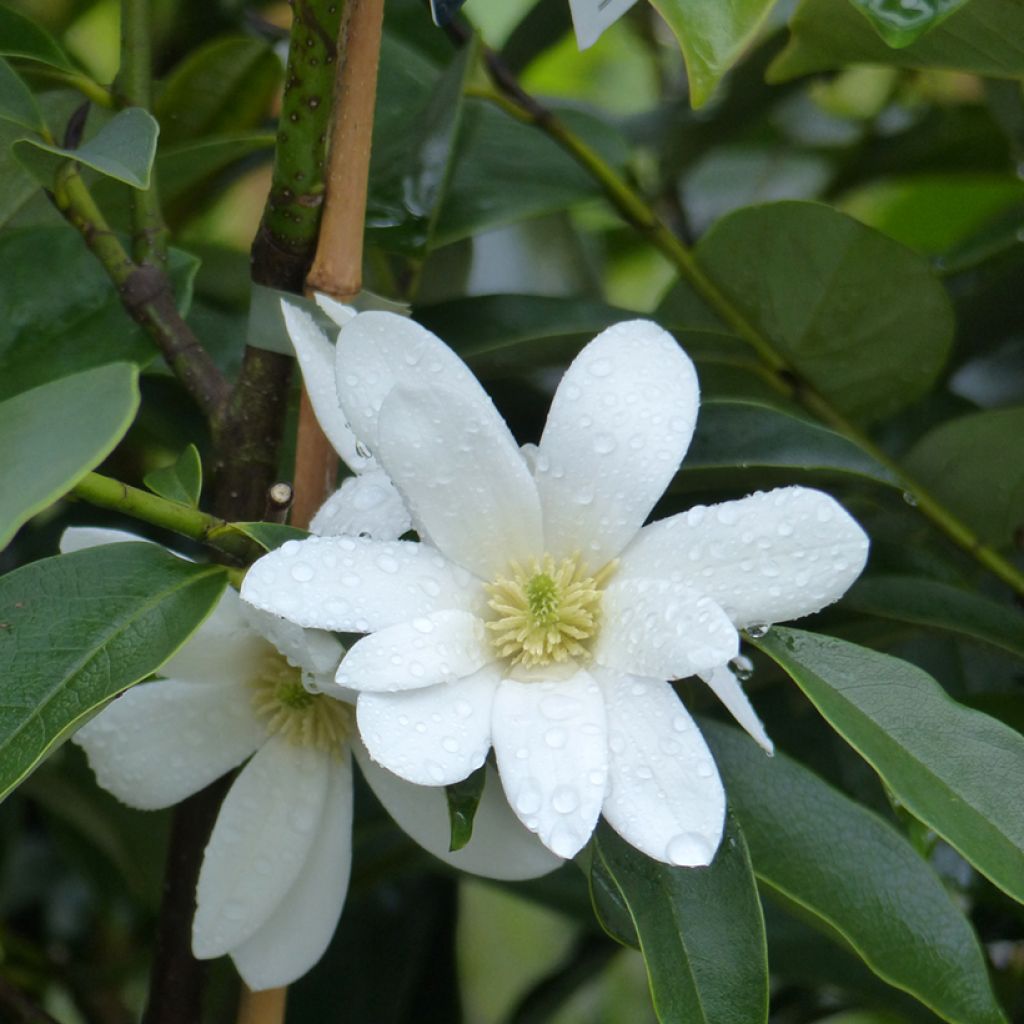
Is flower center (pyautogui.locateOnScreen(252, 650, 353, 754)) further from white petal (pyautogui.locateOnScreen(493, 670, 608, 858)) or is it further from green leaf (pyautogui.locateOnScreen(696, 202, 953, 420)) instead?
green leaf (pyautogui.locateOnScreen(696, 202, 953, 420))

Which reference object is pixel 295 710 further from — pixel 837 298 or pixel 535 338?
pixel 837 298

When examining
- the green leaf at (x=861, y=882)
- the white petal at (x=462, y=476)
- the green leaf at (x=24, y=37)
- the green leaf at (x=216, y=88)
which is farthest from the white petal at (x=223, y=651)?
the green leaf at (x=216, y=88)

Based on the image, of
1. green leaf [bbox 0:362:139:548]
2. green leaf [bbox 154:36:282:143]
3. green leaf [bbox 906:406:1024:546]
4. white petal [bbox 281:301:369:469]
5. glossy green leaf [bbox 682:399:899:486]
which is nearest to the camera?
green leaf [bbox 0:362:139:548]

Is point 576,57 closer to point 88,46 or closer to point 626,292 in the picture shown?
point 626,292

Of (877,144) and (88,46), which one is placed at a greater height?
(88,46)

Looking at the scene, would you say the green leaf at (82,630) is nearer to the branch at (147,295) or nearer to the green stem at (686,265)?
the branch at (147,295)

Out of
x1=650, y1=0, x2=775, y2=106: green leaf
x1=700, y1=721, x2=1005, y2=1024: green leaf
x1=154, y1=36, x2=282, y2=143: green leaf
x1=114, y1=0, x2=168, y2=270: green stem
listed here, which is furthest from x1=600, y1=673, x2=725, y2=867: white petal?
x1=154, y1=36, x2=282, y2=143: green leaf

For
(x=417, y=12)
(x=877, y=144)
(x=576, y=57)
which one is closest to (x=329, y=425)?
(x=417, y=12)
